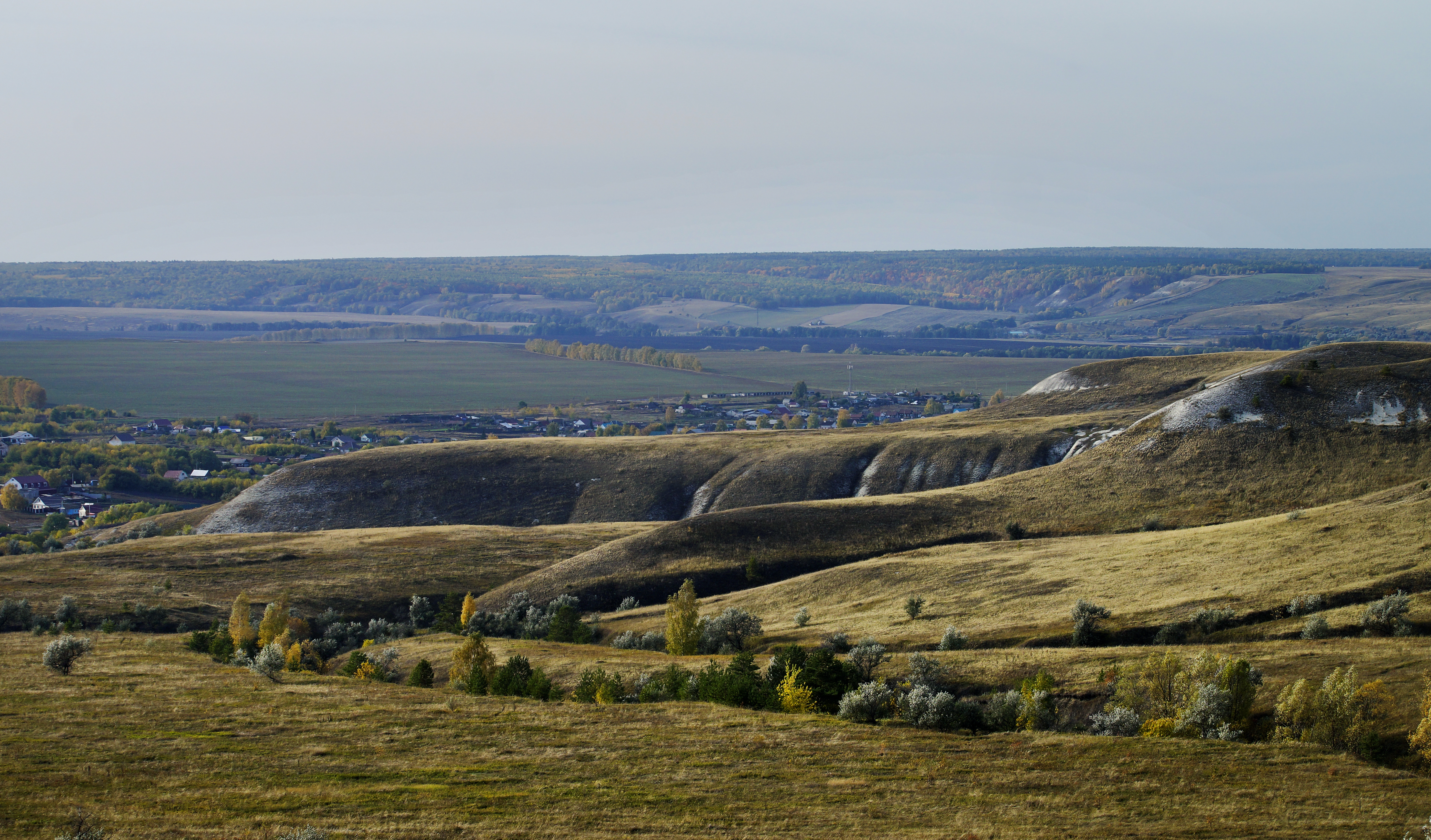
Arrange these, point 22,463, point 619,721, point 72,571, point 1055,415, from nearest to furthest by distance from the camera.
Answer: point 619,721
point 72,571
point 1055,415
point 22,463

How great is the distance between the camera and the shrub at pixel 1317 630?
42.1 m

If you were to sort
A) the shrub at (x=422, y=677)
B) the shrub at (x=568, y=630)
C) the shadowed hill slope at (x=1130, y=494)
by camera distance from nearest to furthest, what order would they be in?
1. the shrub at (x=422, y=677)
2. the shrub at (x=568, y=630)
3. the shadowed hill slope at (x=1130, y=494)

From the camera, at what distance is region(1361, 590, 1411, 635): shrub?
4134 centimetres

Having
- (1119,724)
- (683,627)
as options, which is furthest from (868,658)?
(683,627)

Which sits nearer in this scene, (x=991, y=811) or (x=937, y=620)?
(x=991, y=811)

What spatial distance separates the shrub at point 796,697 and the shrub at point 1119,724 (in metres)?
9.93

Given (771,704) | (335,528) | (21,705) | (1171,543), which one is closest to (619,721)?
(771,704)

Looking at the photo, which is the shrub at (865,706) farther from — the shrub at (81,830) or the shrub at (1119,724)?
the shrub at (81,830)

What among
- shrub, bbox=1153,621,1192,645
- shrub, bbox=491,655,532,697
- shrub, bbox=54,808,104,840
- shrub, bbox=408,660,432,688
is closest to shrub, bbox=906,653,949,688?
shrub, bbox=1153,621,1192,645

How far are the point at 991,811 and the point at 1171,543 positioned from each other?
144ft

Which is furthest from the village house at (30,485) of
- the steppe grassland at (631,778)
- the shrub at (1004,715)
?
the shrub at (1004,715)

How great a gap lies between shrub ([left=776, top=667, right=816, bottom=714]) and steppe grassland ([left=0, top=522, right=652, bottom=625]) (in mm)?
47860

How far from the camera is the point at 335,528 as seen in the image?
392ft

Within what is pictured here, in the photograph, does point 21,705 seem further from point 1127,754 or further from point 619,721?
point 1127,754
